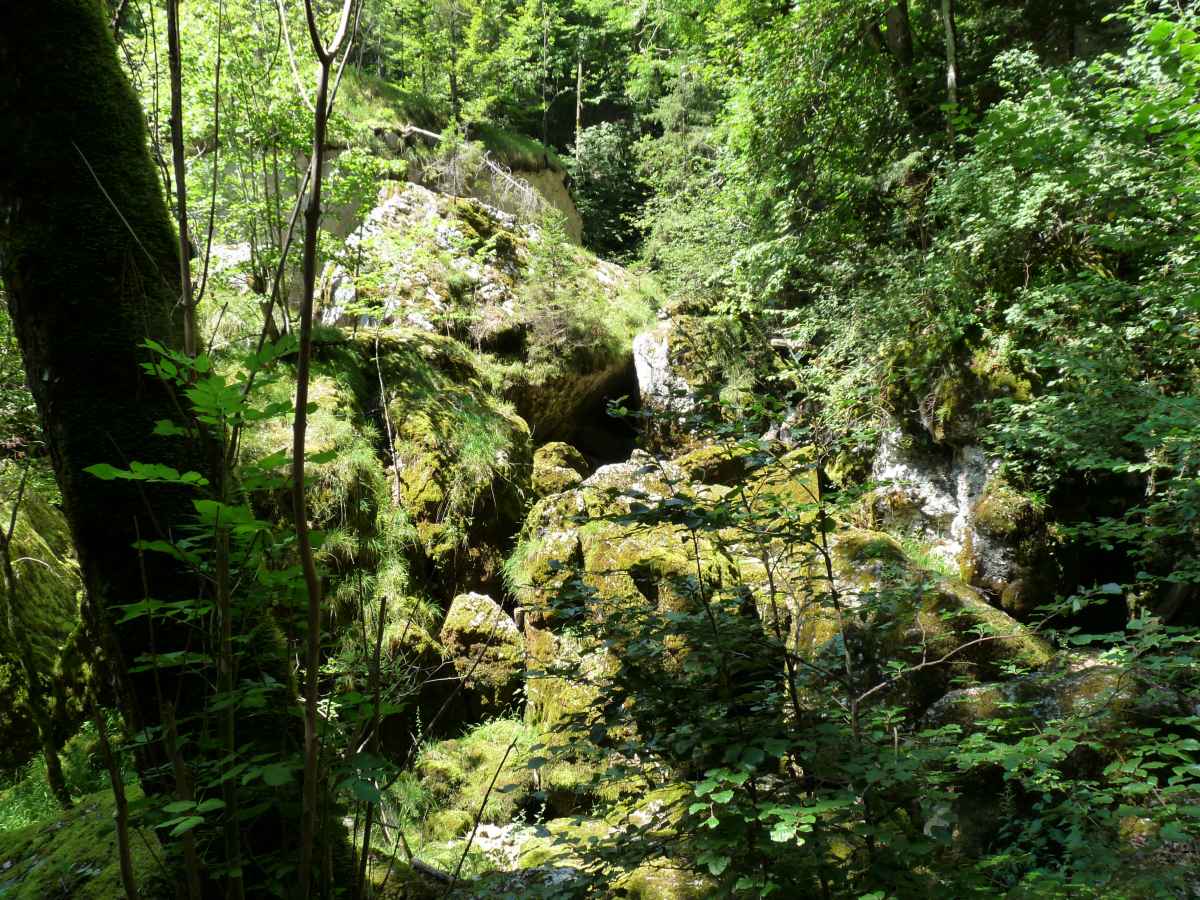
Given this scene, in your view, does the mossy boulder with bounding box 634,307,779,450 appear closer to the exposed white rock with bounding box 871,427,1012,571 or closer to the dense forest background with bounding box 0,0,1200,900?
the dense forest background with bounding box 0,0,1200,900

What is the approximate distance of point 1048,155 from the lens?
4852 mm

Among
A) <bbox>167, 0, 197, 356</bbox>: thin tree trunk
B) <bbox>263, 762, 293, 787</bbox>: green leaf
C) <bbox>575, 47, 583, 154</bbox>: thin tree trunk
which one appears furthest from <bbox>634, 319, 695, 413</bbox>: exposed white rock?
<bbox>575, 47, 583, 154</bbox>: thin tree trunk

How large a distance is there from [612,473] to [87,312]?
16.2ft

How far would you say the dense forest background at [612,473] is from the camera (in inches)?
48.9

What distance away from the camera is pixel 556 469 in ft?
24.8

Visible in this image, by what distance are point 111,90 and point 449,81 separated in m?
14.8

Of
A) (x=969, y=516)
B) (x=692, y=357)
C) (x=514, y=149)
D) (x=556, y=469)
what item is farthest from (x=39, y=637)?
(x=514, y=149)

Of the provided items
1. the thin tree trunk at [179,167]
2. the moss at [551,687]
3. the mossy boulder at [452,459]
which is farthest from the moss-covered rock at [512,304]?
the thin tree trunk at [179,167]

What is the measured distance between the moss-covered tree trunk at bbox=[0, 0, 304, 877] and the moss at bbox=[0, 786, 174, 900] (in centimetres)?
84

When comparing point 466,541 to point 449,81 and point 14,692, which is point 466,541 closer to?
point 14,692

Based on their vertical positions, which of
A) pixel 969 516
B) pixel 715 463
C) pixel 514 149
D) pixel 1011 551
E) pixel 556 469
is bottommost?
pixel 1011 551

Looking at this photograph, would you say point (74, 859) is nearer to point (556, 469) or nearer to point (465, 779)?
point (465, 779)

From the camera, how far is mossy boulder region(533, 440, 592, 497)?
7.36m

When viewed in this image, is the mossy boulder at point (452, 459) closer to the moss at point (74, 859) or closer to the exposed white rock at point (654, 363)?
the exposed white rock at point (654, 363)
